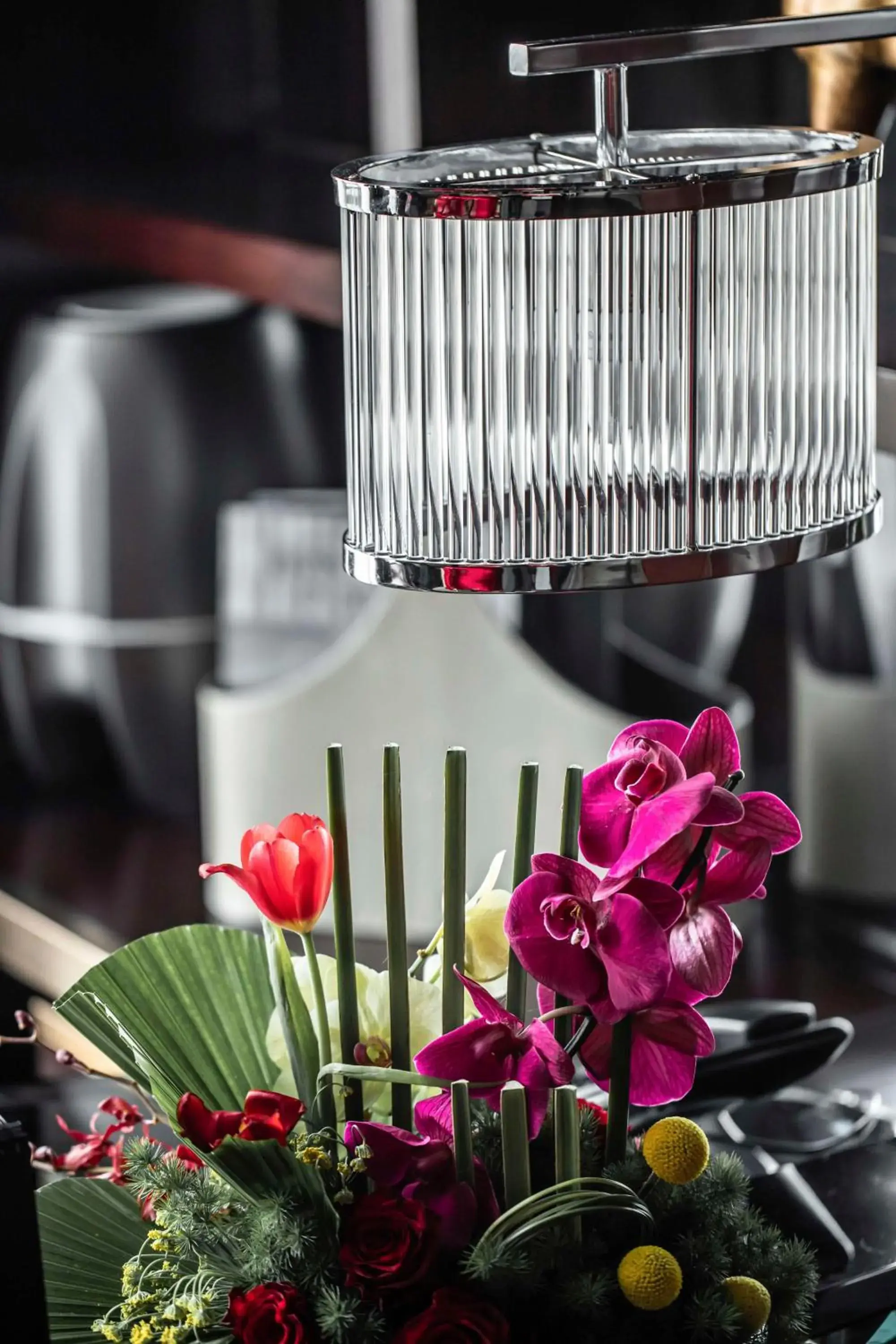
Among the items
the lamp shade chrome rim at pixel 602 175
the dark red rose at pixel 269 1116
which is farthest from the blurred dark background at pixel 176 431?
the dark red rose at pixel 269 1116

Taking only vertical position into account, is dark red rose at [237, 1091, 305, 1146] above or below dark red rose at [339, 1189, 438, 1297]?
above

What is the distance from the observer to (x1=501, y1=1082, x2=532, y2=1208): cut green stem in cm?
46

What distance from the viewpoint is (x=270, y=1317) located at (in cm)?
45

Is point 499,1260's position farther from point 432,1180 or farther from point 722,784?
point 722,784

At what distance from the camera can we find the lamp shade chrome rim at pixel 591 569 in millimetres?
489

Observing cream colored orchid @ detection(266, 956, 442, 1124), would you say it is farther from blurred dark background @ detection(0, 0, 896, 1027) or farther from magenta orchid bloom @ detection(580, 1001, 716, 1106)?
blurred dark background @ detection(0, 0, 896, 1027)

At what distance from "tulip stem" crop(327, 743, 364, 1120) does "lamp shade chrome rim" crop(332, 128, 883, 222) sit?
14cm

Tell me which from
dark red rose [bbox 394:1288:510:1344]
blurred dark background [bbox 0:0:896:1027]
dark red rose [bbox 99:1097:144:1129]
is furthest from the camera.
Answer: blurred dark background [bbox 0:0:896:1027]

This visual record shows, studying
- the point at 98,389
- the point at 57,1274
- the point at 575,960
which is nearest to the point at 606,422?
the point at 575,960

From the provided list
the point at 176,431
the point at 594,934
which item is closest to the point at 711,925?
the point at 594,934

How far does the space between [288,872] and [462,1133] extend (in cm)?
8

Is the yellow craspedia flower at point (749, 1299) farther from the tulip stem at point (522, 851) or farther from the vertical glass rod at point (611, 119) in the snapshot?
the vertical glass rod at point (611, 119)

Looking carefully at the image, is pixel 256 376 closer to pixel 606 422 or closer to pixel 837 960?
pixel 837 960

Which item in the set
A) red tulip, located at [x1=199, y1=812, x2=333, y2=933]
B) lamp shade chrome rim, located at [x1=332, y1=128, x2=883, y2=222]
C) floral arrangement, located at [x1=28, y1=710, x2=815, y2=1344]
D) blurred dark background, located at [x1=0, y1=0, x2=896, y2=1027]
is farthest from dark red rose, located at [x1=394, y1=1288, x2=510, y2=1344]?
blurred dark background, located at [x1=0, y1=0, x2=896, y2=1027]
